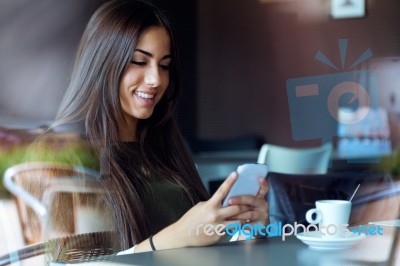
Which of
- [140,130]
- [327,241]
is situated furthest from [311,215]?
[140,130]

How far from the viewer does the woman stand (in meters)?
1.53

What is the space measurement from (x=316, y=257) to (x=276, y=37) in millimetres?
576

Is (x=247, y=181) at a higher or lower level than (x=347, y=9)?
lower

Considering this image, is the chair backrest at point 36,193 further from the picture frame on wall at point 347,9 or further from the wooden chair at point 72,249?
the picture frame on wall at point 347,9

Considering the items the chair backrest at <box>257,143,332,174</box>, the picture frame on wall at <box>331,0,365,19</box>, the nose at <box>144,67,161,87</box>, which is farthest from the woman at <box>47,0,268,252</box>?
the picture frame on wall at <box>331,0,365,19</box>

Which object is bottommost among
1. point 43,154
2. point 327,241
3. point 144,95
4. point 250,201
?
point 327,241

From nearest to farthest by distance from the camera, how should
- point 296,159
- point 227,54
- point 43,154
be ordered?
point 43,154
point 227,54
point 296,159

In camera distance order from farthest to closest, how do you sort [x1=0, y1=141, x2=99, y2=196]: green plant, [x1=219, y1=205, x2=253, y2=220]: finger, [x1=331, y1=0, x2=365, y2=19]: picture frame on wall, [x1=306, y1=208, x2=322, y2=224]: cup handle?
[x1=331, y1=0, x2=365, y2=19]: picture frame on wall, [x1=306, y1=208, x2=322, y2=224]: cup handle, [x1=219, y1=205, x2=253, y2=220]: finger, [x1=0, y1=141, x2=99, y2=196]: green plant

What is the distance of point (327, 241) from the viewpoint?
159 cm

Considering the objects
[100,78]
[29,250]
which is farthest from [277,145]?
[29,250]

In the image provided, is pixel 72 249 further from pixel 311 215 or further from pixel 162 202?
pixel 311 215
